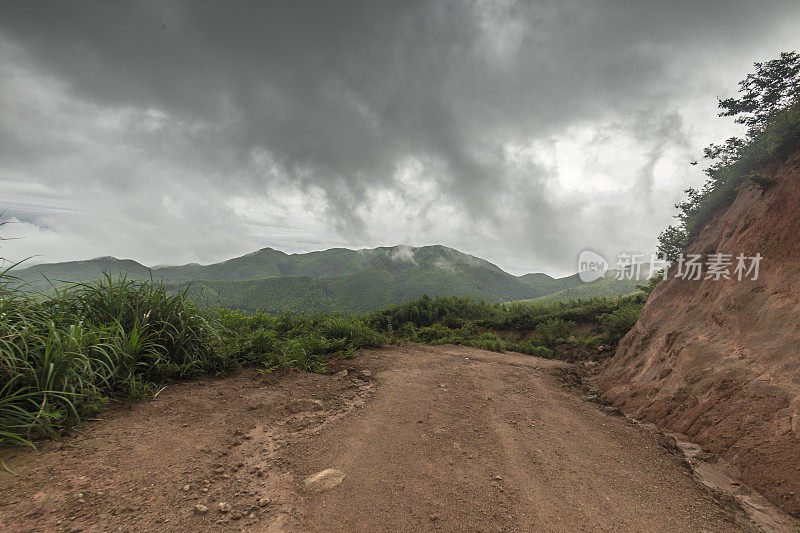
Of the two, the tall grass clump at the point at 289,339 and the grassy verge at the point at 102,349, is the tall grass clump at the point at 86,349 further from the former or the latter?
the tall grass clump at the point at 289,339

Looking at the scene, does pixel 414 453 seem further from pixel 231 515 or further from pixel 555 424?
pixel 555 424

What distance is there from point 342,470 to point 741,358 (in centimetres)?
566

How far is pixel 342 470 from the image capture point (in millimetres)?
2979

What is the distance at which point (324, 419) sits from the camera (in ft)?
13.4

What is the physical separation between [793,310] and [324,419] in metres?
6.66

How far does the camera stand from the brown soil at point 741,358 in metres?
3.19

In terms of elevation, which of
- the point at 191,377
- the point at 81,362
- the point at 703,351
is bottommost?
the point at 191,377

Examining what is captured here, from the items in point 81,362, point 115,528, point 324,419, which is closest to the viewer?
point 115,528

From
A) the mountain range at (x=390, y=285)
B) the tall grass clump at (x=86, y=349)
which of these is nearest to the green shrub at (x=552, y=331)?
the tall grass clump at (x=86, y=349)

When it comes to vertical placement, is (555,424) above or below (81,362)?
below

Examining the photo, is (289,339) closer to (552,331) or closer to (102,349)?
(102,349)

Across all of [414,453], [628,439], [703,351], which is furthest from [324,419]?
[703,351]

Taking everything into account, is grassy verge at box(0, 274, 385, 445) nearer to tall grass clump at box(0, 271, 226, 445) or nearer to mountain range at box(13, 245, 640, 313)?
tall grass clump at box(0, 271, 226, 445)

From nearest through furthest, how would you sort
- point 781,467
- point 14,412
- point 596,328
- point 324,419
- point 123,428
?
point 14,412 → point 781,467 → point 123,428 → point 324,419 → point 596,328
